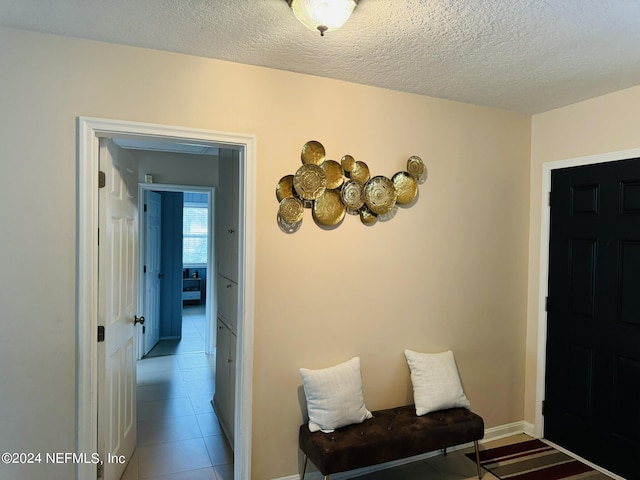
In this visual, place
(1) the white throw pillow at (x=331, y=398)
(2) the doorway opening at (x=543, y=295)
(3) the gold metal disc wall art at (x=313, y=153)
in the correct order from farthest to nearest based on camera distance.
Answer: (2) the doorway opening at (x=543, y=295) < (3) the gold metal disc wall art at (x=313, y=153) < (1) the white throw pillow at (x=331, y=398)

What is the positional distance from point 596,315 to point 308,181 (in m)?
2.16

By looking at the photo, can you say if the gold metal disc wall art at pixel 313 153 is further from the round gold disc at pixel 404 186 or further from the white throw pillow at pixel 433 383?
the white throw pillow at pixel 433 383

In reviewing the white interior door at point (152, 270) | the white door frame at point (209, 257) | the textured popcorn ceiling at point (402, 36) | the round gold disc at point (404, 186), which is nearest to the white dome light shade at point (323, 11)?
the textured popcorn ceiling at point (402, 36)

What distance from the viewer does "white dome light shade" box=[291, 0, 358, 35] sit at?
1.54 metres

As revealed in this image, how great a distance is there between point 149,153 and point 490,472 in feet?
15.4

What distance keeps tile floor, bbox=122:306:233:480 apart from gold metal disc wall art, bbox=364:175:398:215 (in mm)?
1961

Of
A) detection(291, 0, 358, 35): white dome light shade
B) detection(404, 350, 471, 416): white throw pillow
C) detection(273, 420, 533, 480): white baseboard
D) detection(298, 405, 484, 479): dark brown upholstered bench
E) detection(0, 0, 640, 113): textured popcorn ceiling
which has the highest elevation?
detection(0, 0, 640, 113): textured popcorn ceiling

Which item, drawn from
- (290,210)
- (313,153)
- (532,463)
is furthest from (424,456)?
(313,153)

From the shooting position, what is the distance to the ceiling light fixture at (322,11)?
154cm

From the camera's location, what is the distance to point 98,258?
2139 millimetres

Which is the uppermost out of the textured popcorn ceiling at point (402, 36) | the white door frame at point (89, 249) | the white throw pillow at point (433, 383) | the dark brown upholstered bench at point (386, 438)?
the textured popcorn ceiling at point (402, 36)

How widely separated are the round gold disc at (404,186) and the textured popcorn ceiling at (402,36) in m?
0.59

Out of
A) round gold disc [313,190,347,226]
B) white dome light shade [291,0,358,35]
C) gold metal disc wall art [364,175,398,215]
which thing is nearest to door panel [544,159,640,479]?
gold metal disc wall art [364,175,398,215]

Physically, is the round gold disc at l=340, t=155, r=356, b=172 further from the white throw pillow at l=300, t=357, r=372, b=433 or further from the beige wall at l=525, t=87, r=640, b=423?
the beige wall at l=525, t=87, r=640, b=423
